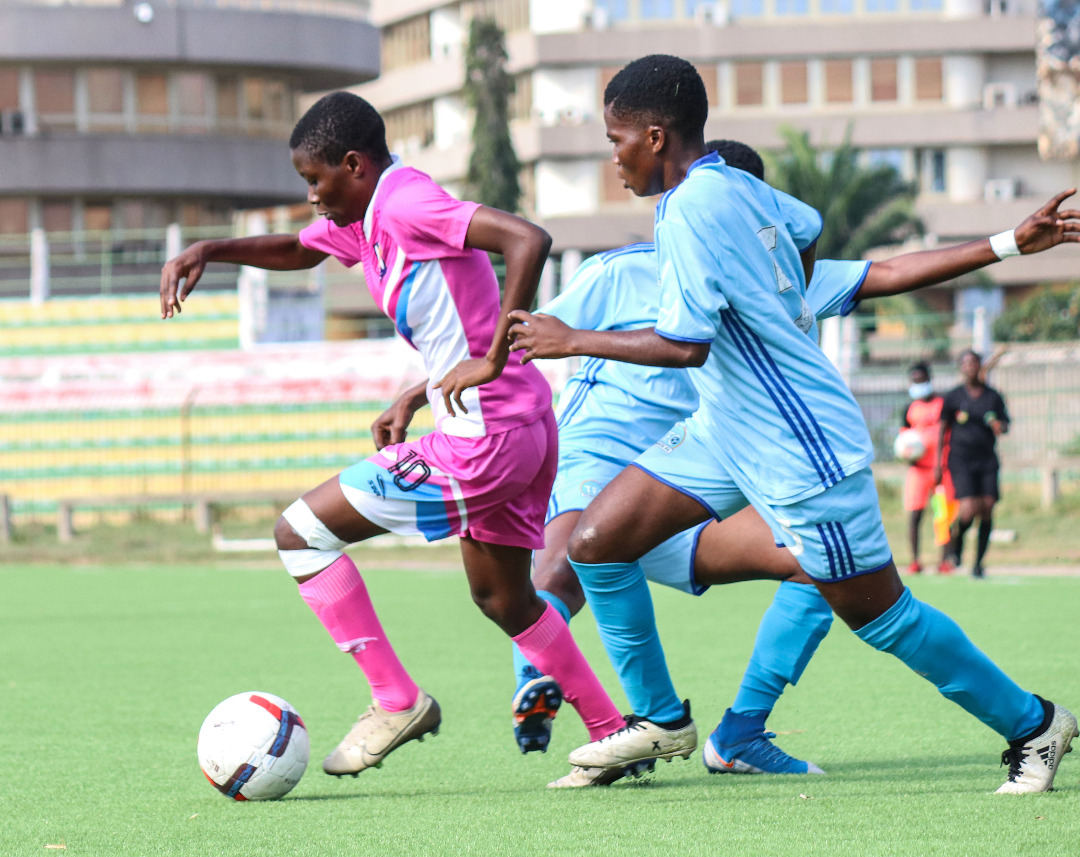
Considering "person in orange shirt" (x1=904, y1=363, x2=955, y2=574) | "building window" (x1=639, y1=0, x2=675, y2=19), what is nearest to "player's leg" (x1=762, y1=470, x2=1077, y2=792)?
"person in orange shirt" (x1=904, y1=363, x2=955, y2=574)

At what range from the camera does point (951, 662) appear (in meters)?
4.45

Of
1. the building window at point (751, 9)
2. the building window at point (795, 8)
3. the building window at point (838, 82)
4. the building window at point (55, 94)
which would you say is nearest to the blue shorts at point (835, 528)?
the building window at point (55, 94)

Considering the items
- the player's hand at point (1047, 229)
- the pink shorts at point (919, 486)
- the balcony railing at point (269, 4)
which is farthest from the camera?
the balcony railing at point (269, 4)

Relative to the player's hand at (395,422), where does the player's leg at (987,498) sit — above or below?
below

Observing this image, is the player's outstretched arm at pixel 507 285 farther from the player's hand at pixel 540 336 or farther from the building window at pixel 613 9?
the building window at pixel 613 9

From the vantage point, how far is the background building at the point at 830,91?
58719 mm

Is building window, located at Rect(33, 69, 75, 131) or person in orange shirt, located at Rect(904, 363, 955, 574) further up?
building window, located at Rect(33, 69, 75, 131)

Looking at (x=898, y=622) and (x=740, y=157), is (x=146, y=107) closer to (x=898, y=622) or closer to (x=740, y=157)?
(x=740, y=157)

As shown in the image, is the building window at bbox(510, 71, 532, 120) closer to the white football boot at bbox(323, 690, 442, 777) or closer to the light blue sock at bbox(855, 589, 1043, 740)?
the white football boot at bbox(323, 690, 442, 777)

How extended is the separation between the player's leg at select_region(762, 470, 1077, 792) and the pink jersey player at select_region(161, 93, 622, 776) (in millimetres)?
850

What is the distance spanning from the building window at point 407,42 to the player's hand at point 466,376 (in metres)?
62.2

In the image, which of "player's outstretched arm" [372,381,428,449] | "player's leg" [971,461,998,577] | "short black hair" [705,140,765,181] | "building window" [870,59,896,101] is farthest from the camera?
"building window" [870,59,896,101]

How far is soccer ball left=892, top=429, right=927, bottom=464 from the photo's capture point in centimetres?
1545

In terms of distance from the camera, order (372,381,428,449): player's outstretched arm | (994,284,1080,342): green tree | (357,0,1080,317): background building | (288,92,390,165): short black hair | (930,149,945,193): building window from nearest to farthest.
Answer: (288,92,390,165): short black hair, (372,381,428,449): player's outstretched arm, (994,284,1080,342): green tree, (357,0,1080,317): background building, (930,149,945,193): building window
